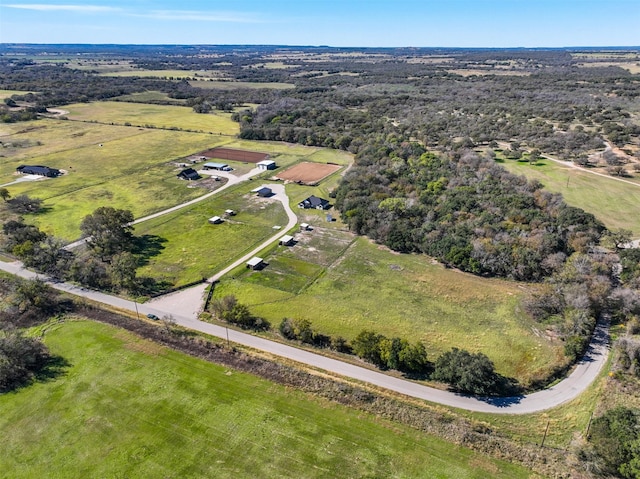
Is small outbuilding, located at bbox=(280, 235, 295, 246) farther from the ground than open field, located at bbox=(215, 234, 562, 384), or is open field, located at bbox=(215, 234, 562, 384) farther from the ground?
small outbuilding, located at bbox=(280, 235, 295, 246)

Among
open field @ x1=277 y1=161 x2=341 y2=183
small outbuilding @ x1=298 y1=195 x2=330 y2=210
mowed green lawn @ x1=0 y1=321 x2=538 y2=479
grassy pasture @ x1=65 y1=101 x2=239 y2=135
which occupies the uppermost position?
grassy pasture @ x1=65 y1=101 x2=239 y2=135

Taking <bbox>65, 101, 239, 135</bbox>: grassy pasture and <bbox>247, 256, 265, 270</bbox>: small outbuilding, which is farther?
<bbox>65, 101, 239, 135</bbox>: grassy pasture

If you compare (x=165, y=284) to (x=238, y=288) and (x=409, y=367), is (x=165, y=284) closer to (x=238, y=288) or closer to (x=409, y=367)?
(x=238, y=288)

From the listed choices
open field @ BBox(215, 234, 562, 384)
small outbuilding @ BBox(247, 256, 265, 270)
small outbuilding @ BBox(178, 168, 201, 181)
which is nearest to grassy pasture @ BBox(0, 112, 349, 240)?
small outbuilding @ BBox(178, 168, 201, 181)

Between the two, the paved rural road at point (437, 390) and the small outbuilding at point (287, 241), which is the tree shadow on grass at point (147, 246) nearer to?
the paved rural road at point (437, 390)

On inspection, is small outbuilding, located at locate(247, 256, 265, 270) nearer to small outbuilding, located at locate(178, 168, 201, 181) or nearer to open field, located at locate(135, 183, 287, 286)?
open field, located at locate(135, 183, 287, 286)

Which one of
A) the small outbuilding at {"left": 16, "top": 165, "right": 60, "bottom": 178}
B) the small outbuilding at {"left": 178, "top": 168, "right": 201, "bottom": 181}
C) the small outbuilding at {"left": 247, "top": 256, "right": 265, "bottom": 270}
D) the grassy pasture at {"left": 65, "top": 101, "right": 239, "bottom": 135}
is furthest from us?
the grassy pasture at {"left": 65, "top": 101, "right": 239, "bottom": 135}

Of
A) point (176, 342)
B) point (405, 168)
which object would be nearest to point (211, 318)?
point (176, 342)

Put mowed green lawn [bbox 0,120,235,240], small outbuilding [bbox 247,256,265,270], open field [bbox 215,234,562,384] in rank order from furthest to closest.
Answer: mowed green lawn [bbox 0,120,235,240] < small outbuilding [bbox 247,256,265,270] < open field [bbox 215,234,562,384]
